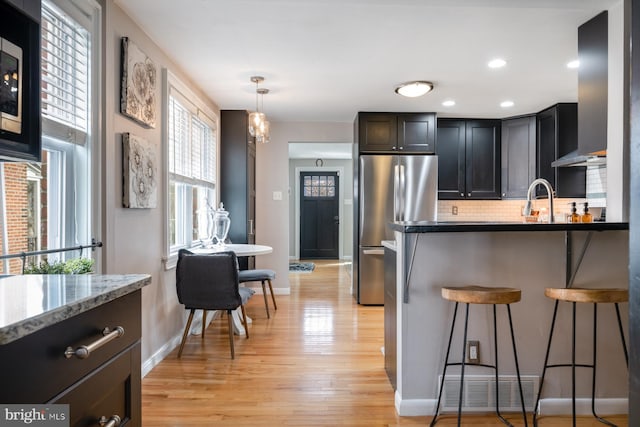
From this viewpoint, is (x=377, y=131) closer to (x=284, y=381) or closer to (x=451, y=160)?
(x=451, y=160)

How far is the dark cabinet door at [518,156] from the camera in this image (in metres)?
4.93

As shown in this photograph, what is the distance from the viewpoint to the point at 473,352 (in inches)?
87.7

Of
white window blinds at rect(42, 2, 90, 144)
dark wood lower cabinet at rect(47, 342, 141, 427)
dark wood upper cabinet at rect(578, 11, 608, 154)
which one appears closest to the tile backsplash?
dark wood upper cabinet at rect(578, 11, 608, 154)

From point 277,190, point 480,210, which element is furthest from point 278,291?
point 480,210

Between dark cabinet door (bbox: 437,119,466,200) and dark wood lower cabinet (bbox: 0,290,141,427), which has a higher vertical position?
dark cabinet door (bbox: 437,119,466,200)

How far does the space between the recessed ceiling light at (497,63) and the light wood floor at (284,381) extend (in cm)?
253

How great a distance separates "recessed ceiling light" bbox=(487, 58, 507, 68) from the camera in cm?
317

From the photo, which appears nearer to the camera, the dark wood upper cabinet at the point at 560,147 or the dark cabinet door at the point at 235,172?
the dark wood upper cabinet at the point at 560,147

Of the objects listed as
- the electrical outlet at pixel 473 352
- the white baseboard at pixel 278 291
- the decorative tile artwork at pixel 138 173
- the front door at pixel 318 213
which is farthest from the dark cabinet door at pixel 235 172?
the front door at pixel 318 213

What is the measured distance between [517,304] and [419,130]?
3107 millimetres

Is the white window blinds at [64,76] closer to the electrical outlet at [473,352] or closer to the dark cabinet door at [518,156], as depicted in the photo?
the electrical outlet at [473,352]

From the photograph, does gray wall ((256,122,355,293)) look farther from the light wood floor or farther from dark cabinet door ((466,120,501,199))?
dark cabinet door ((466,120,501,199))

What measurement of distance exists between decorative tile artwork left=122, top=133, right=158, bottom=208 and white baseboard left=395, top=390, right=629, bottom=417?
204cm

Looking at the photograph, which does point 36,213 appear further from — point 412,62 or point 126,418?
point 412,62
